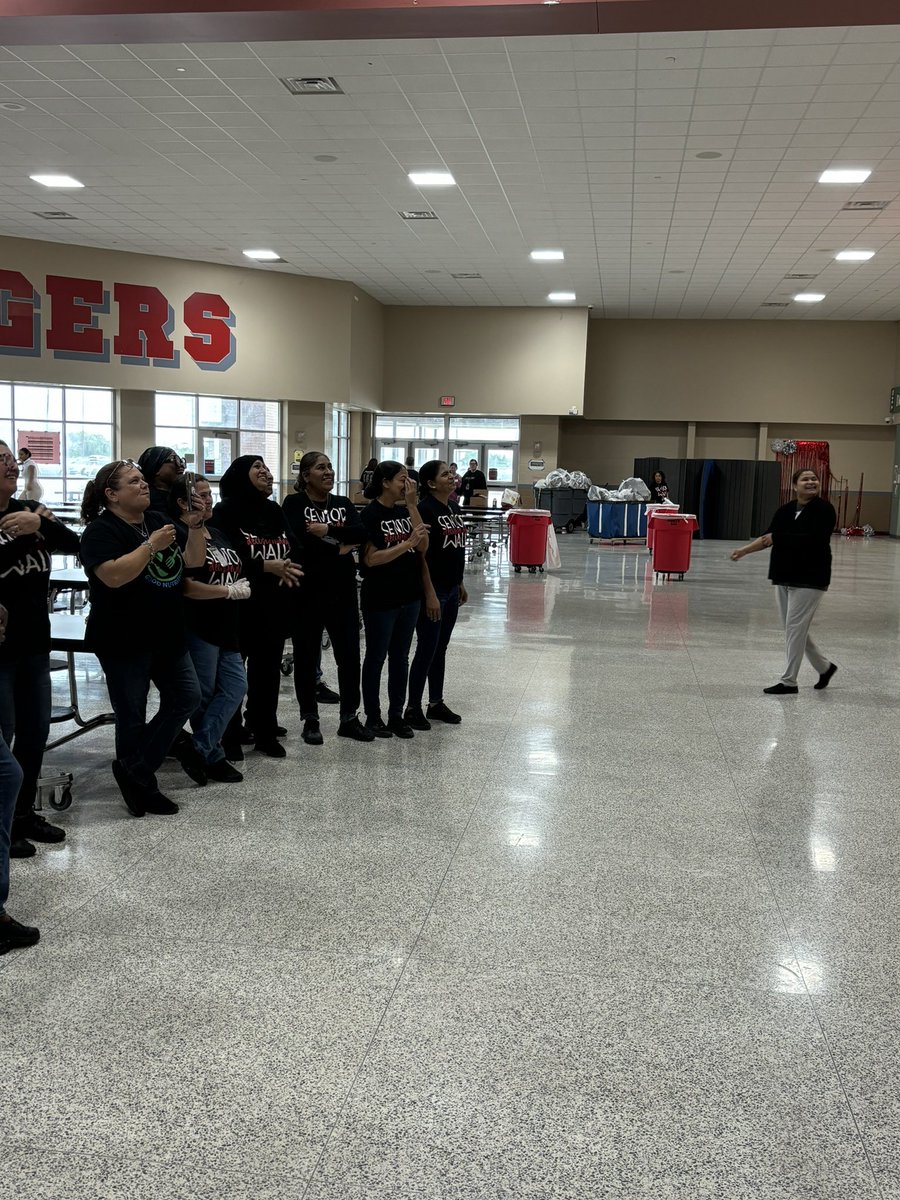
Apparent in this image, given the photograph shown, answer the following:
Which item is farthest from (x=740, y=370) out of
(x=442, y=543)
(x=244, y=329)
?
(x=442, y=543)

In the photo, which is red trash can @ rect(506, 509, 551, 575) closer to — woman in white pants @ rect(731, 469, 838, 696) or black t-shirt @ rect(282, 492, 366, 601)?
woman in white pants @ rect(731, 469, 838, 696)

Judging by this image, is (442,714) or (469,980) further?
(442,714)

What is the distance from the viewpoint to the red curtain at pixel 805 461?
1148 inches

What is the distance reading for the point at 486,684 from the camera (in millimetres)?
7617

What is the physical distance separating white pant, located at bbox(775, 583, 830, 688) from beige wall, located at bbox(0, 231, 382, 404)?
56.6 feet

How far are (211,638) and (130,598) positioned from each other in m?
0.68

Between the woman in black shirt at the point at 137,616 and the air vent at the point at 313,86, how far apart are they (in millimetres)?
8574

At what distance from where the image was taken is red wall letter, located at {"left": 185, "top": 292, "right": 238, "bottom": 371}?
22.4m

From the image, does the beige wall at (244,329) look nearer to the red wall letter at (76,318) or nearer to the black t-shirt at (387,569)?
the red wall letter at (76,318)

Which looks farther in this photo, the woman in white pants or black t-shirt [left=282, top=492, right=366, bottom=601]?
the woman in white pants

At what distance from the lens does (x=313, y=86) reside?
11656 millimetres

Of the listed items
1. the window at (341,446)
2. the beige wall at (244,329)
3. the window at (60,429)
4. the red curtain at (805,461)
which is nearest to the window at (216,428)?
the beige wall at (244,329)

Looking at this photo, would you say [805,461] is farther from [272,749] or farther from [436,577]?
[272,749]

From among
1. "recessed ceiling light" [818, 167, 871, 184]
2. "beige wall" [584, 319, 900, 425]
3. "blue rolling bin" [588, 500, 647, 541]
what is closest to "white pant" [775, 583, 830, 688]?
"recessed ceiling light" [818, 167, 871, 184]
